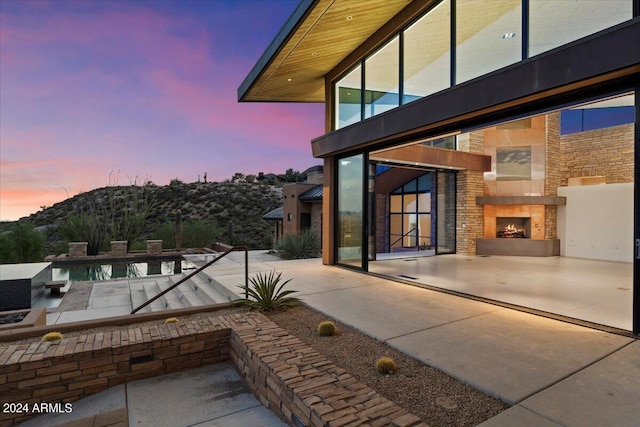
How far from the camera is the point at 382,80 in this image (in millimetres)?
7465

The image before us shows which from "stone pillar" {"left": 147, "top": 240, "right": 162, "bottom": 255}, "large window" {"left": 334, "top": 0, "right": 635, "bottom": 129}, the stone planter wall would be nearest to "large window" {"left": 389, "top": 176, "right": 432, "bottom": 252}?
"large window" {"left": 334, "top": 0, "right": 635, "bottom": 129}

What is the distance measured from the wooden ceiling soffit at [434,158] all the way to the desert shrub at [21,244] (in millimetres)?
11387

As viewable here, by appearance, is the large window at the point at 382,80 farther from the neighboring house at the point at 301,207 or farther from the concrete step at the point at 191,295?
the neighboring house at the point at 301,207

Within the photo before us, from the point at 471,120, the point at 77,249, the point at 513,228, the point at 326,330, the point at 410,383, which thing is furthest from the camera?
the point at 77,249

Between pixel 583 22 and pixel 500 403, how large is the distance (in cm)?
423

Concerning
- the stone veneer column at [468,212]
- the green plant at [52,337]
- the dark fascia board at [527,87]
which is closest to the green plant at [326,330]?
the green plant at [52,337]

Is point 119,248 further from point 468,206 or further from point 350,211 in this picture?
point 468,206

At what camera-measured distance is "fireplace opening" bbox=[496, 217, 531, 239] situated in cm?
1282

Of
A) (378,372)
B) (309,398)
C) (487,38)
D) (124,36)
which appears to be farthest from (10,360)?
(124,36)

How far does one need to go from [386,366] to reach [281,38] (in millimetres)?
6220

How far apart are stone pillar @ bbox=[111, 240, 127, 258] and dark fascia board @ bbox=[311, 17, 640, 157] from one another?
452 inches

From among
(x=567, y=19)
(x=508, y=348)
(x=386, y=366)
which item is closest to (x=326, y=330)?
(x=386, y=366)

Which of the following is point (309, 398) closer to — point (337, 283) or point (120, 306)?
point (337, 283)

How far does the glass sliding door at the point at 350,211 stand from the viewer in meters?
8.48
